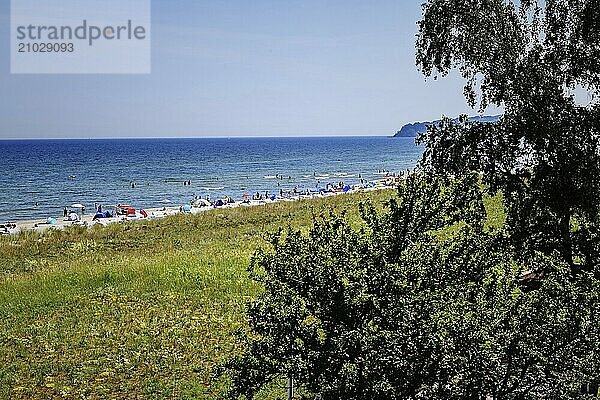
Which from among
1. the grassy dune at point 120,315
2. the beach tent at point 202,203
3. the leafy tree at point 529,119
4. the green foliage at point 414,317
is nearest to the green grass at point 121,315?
the grassy dune at point 120,315

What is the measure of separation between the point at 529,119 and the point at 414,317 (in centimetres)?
366

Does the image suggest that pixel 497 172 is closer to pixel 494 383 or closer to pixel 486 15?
pixel 486 15

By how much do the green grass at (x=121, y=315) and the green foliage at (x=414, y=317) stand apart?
3034 mm

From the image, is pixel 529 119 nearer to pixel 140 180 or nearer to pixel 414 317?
pixel 414 317

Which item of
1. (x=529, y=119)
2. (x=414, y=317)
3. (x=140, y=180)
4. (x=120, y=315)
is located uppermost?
(x=529, y=119)

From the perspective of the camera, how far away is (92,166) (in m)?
88.0

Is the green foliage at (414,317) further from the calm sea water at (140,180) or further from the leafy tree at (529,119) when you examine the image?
the calm sea water at (140,180)

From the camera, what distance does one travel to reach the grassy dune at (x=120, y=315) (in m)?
8.86

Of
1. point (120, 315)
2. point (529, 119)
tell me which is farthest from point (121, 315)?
point (529, 119)

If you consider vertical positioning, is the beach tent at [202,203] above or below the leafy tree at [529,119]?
below

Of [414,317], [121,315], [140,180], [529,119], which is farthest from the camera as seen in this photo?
[140,180]

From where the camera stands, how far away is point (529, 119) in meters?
7.68

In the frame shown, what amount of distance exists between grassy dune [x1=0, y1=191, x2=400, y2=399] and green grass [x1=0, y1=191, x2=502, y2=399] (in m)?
0.02

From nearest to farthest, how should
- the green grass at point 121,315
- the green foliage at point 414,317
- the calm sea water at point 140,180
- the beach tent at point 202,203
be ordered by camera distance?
the green foliage at point 414,317
the green grass at point 121,315
the beach tent at point 202,203
the calm sea water at point 140,180
